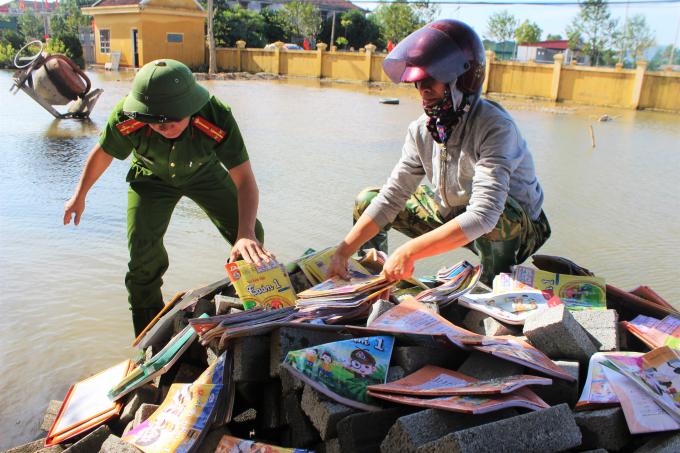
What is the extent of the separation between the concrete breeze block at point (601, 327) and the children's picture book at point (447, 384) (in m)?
0.60

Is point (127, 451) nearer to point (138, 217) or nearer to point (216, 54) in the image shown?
point (138, 217)

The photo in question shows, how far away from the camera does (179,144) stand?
3.16 meters

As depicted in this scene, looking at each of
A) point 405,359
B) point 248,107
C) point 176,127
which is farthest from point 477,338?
point 248,107

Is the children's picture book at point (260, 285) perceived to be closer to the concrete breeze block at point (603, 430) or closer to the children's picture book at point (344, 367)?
the children's picture book at point (344, 367)

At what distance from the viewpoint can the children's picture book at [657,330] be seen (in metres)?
2.49

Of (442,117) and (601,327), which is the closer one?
(601,327)

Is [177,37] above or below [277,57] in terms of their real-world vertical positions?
above

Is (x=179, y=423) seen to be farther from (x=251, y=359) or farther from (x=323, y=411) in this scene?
(x=323, y=411)

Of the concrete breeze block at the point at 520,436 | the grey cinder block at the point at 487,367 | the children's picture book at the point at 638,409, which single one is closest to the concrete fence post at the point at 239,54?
the grey cinder block at the point at 487,367

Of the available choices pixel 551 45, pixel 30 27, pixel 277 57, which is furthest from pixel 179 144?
pixel 551 45

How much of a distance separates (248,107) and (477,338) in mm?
14604

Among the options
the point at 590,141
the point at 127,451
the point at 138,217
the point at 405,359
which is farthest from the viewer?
the point at 590,141

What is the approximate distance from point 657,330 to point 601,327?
0.28 m

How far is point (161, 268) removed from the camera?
345cm
